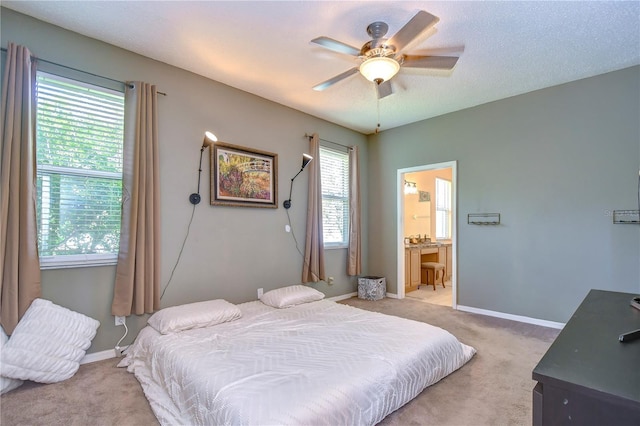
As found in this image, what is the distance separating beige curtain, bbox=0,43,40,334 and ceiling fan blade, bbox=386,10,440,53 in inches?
107

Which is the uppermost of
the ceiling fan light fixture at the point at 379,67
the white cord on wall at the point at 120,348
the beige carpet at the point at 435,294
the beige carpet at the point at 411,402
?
the ceiling fan light fixture at the point at 379,67

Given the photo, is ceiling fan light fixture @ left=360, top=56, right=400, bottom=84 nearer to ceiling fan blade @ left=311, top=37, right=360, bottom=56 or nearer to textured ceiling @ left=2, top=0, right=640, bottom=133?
ceiling fan blade @ left=311, top=37, right=360, bottom=56

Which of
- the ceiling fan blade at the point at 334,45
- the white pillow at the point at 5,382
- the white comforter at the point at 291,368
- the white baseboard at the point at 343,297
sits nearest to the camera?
the white comforter at the point at 291,368

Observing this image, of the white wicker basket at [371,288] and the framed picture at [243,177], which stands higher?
the framed picture at [243,177]

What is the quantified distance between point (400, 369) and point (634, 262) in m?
2.93

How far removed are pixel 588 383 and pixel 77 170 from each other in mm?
3322

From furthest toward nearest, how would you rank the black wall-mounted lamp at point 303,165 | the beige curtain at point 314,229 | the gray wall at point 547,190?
the beige curtain at point 314,229
the black wall-mounted lamp at point 303,165
the gray wall at point 547,190

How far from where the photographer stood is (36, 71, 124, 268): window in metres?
2.39

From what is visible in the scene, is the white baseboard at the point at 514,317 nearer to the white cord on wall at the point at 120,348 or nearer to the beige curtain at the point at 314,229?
the beige curtain at the point at 314,229

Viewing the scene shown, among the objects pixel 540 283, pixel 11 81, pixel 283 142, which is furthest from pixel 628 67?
pixel 11 81

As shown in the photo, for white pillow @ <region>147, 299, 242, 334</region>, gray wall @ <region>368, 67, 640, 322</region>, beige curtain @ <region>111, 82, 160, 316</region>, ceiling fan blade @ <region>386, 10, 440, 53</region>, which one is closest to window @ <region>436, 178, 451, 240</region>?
gray wall @ <region>368, 67, 640, 322</region>

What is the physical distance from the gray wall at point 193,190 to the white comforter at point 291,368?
0.63m

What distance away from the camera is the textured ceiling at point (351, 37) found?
2.20 meters

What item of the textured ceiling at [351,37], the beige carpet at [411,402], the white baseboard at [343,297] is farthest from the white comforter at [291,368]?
the textured ceiling at [351,37]
